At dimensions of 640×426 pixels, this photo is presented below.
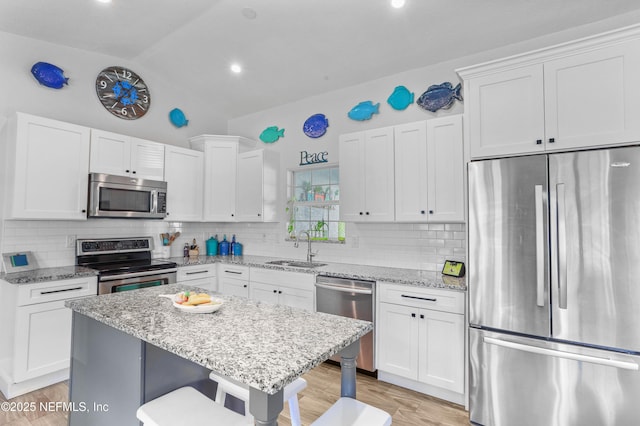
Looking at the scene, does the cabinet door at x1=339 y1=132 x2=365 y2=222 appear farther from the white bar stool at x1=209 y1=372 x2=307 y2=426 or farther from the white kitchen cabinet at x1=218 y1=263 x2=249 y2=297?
the white bar stool at x1=209 y1=372 x2=307 y2=426

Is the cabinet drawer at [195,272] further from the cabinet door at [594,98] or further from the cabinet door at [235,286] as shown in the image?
the cabinet door at [594,98]

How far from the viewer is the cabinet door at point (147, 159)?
3.61 meters

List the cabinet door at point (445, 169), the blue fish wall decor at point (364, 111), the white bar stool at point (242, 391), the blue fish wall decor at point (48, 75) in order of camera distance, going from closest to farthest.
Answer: the white bar stool at point (242, 391) < the cabinet door at point (445, 169) < the blue fish wall decor at point (48, 75) < the blue fish wall decor at point (364, 111)

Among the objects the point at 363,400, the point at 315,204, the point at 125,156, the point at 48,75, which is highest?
the point at 48,75

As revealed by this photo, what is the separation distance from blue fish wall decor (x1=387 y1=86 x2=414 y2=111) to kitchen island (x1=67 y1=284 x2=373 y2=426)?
2626 mm

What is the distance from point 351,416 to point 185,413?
638 millimetres

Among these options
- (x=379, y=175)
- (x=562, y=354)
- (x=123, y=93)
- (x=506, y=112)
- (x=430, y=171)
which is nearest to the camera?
(x=562, y=354)

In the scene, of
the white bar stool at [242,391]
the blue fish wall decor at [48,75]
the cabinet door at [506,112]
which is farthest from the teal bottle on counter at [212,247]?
the cabinet door at [506,112]

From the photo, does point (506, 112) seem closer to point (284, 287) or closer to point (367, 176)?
point (367, 176)

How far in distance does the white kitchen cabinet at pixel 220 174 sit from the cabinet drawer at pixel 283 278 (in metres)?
0.99

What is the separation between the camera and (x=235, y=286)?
390cm

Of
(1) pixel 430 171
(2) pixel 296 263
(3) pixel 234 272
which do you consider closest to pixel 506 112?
(1) pixel 430 171

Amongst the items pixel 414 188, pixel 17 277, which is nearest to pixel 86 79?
pixel 17 277

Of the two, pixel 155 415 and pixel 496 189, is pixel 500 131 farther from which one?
pixel 155 415
